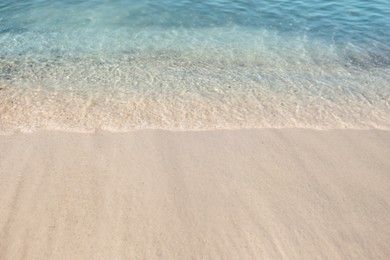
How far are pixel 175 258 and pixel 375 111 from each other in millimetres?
4674

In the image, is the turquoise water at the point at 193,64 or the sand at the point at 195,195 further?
the turquoise water at the point at 193,64

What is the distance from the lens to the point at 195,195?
4.55 meters

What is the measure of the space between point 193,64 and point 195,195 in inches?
169

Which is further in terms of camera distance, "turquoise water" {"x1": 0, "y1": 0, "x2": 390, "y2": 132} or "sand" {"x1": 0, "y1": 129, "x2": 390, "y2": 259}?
"turquoise water" {"x1": 0, "y1": 0, "x2": 390, "y2": 132}

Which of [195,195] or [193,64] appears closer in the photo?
[195,195]

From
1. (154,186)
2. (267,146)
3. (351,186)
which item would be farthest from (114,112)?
(351,186)

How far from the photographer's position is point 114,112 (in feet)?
20.7

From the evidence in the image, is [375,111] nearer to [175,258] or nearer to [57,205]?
[175,258]

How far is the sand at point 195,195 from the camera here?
391 centimetres

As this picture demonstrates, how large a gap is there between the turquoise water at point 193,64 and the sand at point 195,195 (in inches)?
22.1

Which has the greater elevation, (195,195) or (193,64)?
(193,64)

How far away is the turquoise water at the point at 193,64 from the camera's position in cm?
632

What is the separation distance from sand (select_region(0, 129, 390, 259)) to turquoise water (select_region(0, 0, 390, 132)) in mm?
561

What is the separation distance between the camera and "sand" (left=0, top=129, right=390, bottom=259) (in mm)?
3912
